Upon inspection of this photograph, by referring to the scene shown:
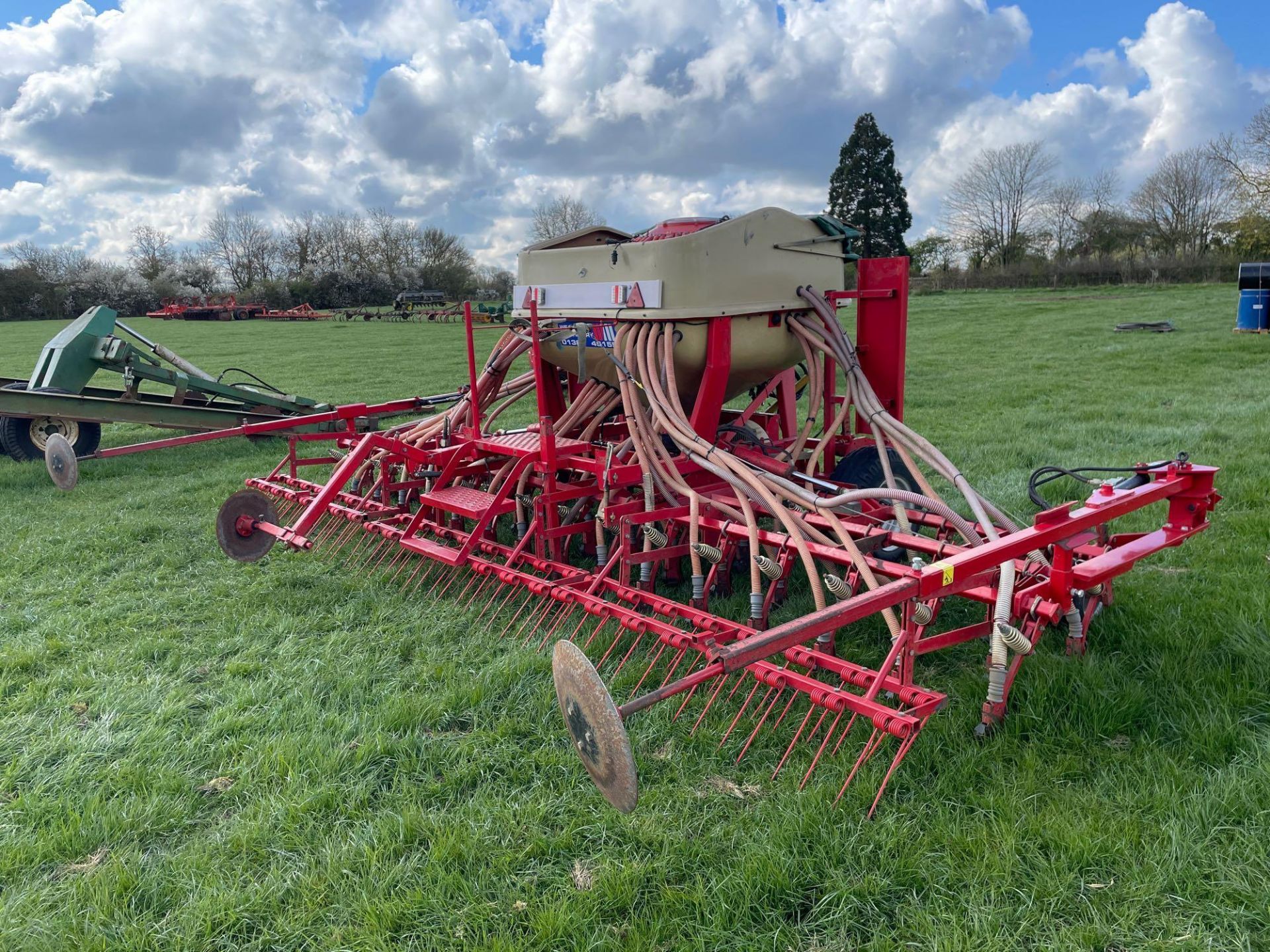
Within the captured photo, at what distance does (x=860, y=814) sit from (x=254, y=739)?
204cm

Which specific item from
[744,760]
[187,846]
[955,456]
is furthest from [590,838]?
[955,456]

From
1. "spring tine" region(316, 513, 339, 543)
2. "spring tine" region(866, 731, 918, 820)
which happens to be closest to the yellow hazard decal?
"spring tine" region(866, 731, 918, 820)

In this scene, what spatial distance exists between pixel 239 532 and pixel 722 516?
260 cm

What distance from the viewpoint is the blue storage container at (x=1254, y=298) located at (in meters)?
15.1

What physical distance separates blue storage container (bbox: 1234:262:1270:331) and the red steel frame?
537 inches

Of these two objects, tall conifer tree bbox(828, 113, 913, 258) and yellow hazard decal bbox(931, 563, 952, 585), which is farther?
tall conifer tree bbox(828, 113, 913, 258)

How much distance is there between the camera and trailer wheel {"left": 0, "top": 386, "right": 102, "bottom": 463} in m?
7.52

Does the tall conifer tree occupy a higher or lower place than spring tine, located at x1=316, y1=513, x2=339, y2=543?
higher

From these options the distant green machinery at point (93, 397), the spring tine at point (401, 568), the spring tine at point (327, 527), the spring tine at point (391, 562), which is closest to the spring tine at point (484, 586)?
the spring tine at point (401, 568)

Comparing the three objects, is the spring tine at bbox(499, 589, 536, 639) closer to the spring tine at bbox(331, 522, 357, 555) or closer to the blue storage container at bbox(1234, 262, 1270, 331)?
the spring tine at bbox(331, 522, 357, 555)

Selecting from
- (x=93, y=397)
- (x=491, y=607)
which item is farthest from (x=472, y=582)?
(x=93, y=397)

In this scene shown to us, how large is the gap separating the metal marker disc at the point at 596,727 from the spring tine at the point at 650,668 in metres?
0.92

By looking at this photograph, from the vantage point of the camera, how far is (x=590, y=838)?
2.43m

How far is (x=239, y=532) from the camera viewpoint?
4.55m
